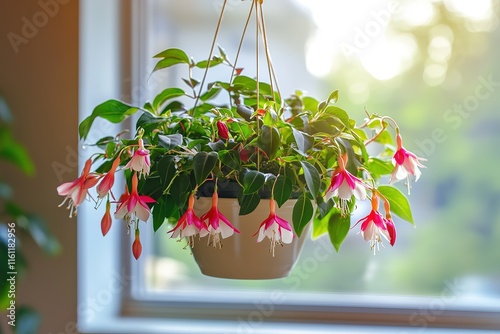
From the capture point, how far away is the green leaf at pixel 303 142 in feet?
2.67

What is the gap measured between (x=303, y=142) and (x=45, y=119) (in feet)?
2.71

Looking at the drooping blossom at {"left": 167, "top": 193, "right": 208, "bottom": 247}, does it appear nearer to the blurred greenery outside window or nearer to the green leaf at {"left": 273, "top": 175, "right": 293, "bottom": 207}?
the green leaf at {"left": 273, "top": 175, "right": 293, "bottom": 207}

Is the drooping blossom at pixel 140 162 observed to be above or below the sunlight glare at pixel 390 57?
below

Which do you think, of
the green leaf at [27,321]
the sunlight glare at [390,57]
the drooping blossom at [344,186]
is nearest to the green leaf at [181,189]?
the drooping blossom at [344,186]

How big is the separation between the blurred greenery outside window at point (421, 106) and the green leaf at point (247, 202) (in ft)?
2.60

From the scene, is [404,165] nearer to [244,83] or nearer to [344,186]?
[344,186]

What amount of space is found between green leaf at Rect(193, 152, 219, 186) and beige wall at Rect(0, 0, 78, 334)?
2.24ft

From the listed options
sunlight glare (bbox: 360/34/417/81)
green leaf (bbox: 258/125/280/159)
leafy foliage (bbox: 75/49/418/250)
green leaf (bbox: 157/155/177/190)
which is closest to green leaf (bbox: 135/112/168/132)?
leafy foliage (bbox: 75/49/418/250)

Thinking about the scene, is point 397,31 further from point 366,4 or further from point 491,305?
point 491,305

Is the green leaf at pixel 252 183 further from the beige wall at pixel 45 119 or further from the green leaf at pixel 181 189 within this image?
the beige wall at pixel 45 119

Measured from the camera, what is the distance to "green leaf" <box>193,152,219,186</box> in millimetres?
777

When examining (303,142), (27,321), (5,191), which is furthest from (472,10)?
(27,321)

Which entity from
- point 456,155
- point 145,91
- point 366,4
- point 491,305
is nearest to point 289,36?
point 366,4

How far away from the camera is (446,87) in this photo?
1544 millimetres
